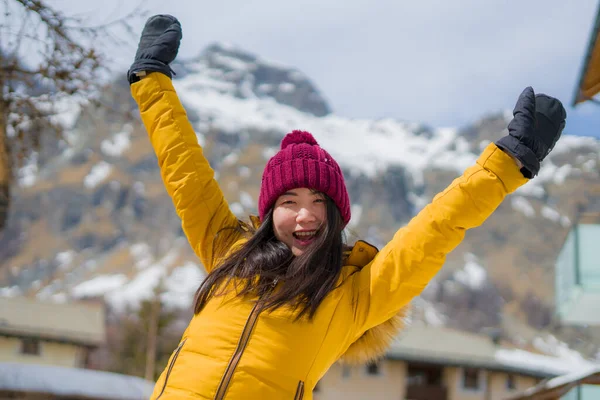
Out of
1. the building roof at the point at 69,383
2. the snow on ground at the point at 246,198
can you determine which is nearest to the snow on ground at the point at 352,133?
the snow on ground at the point at 246,198

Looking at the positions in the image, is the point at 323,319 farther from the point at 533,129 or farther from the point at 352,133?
the point at 352,133

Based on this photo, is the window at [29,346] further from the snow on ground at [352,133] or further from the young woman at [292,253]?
the snow on ground at [352,133]

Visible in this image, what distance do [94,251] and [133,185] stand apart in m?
14.1

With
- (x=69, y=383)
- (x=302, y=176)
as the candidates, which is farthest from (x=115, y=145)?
(x=302, y=176)

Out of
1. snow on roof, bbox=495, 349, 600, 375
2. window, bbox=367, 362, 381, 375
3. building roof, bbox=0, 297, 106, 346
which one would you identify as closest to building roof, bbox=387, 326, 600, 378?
snow on roof, bbox=495, 349, 600, 375

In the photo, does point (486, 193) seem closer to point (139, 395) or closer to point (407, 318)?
point (407, 318)

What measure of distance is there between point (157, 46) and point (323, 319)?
1.16 meters

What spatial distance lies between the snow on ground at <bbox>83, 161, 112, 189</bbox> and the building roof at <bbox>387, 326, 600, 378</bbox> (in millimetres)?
107774

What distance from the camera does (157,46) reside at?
2.55 meters

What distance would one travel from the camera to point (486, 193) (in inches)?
80.4

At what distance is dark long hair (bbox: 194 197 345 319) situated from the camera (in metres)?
2.14

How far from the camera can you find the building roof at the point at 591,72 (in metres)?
5.86

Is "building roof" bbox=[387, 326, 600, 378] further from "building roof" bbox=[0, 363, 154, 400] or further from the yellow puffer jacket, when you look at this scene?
the yellow puffer jacket

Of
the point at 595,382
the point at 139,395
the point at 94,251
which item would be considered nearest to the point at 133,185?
the point at 94,251
